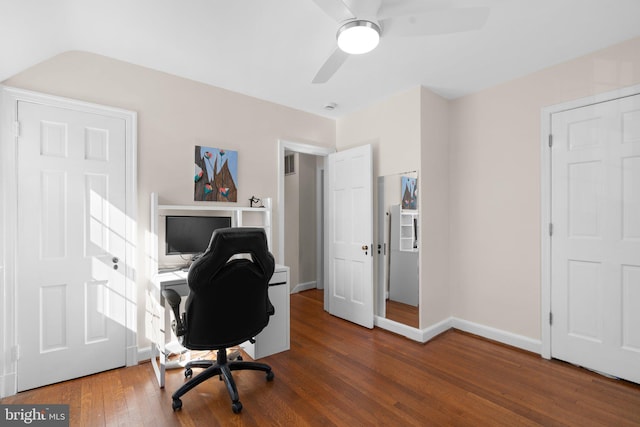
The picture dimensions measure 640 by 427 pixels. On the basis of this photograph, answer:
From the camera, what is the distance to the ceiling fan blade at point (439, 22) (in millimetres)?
1667

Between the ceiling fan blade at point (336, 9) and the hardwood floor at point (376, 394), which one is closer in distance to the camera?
the ceiling fan blade at point (336, 9)

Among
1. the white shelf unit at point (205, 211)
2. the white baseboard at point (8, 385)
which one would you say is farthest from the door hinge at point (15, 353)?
the white shelf unit at point (205, 211)

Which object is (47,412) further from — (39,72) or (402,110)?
(402,110)

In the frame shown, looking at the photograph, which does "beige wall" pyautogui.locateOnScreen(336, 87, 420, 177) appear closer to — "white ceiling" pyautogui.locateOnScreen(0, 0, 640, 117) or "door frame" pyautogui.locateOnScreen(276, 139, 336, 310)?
"white ceiling" pyautogui.locateOnScreen(0, 0, 640, 117)

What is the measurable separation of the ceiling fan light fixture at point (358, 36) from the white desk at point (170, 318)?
197 centimetres

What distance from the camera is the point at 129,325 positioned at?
8.80 ft

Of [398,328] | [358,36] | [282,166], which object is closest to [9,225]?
[282,166]

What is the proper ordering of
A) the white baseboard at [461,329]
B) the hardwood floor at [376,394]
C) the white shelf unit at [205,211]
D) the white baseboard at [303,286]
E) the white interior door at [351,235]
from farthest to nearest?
the white baseboard at [303,286], the white interior door at [351,235], the white baseboard at [461,329], the white shelf unit at [205,211], the hardwood floor at [376,394]

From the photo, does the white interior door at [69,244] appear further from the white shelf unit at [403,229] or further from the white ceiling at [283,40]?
the white shelf unit at [403,229]

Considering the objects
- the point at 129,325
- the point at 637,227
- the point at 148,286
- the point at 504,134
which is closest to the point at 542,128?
the point at 504,134

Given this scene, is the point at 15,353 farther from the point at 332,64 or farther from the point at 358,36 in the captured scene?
the point at 358,36

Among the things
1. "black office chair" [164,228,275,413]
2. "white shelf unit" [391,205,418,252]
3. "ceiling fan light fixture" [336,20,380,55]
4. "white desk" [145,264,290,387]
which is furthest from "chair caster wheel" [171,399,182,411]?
"ceiling fan light fixture" [336,20,380,55]

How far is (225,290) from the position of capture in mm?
2027

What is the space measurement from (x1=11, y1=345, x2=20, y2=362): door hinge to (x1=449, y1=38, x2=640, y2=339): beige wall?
13.1ft
